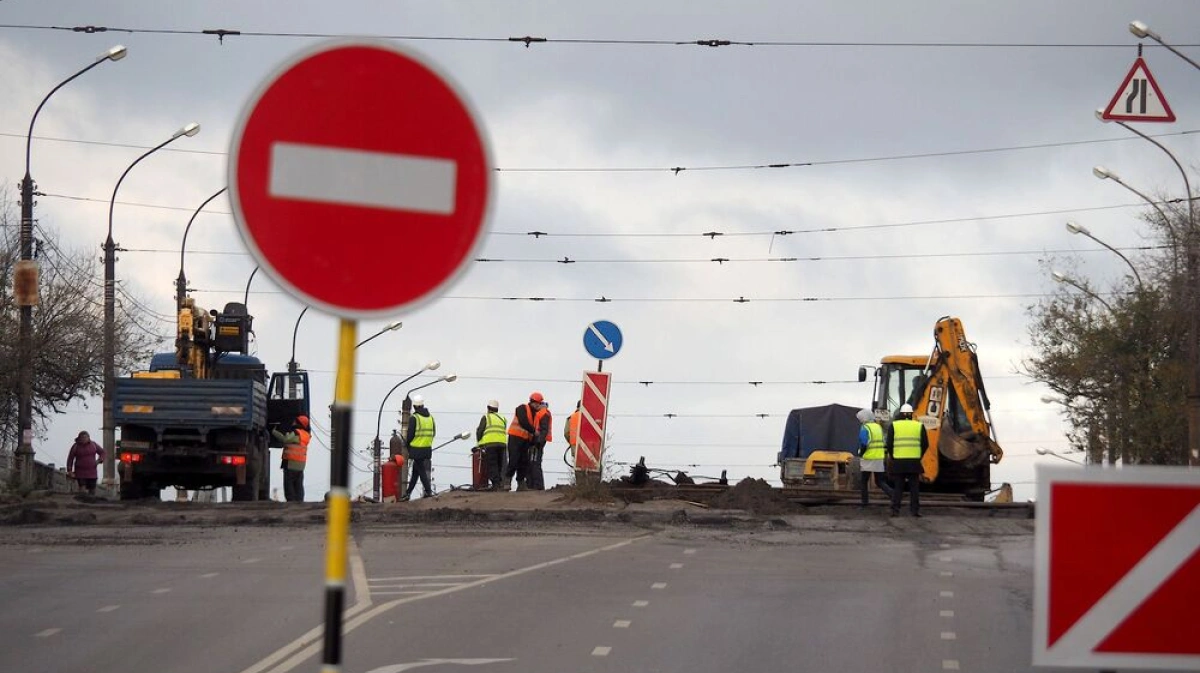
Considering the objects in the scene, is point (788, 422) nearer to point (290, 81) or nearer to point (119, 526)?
point (119, 526)

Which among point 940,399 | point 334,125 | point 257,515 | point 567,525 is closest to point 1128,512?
point 334,125

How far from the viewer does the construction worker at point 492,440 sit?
34219 mm

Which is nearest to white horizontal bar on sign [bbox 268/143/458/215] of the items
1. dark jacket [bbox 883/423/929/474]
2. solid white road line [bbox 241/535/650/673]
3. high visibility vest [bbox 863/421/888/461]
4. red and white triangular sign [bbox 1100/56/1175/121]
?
solid white road line [bbox 241/535/650/673]

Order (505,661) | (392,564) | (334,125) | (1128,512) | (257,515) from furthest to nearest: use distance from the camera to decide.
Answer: (257,515)
(392,564)
(505,661)
(1128,512)
(334,125)

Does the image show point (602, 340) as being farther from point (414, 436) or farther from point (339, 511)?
point (339, 511)

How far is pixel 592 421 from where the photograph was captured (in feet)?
93.4

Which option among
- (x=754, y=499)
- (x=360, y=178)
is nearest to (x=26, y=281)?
(x=754, y=499)

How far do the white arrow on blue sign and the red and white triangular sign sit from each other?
834 centimetres

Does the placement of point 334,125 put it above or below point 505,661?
above

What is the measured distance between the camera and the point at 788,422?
49438 mm

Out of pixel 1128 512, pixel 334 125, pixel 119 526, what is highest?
pixel 334 125

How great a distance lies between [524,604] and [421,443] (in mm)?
21435

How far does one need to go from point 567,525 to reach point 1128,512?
19.2m

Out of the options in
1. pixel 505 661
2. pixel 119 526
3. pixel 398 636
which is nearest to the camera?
pixel 505 661
